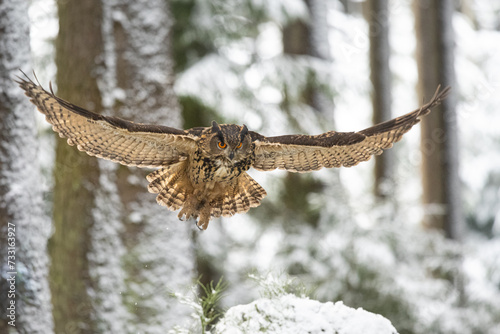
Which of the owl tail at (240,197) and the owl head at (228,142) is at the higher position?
the owl head at (228,142)

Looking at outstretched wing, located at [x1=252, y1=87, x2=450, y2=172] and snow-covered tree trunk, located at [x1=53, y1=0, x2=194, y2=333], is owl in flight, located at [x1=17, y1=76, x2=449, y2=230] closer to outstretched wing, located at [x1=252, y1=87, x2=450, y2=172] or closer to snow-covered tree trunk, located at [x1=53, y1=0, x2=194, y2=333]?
outstretched wing, located at [x1=252, y1=87, x2=450, y2=172]

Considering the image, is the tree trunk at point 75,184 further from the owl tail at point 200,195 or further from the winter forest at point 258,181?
the owl tail at point 200,195

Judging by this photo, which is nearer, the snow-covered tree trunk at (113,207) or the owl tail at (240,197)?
the owl tail at (240,197)

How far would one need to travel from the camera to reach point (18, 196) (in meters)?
3.63

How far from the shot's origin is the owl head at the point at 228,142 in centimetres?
255

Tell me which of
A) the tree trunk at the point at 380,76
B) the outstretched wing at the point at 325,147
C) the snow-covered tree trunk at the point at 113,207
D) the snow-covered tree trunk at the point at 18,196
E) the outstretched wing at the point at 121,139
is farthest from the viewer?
the tree trunk at the point at 380,76

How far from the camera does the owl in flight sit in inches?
101

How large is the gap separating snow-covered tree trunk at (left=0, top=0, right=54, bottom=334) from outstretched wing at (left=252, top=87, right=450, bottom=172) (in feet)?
5.31

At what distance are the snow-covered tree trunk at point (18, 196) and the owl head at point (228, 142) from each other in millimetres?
1624

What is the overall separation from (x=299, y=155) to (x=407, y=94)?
1040 centimetres

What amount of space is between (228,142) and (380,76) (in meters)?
7.37

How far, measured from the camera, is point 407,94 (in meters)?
12.8

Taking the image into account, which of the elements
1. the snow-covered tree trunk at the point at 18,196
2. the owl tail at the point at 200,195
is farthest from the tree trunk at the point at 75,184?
the owl tail at the point at 200,195

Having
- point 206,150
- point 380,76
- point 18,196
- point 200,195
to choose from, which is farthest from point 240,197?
point 380,76
